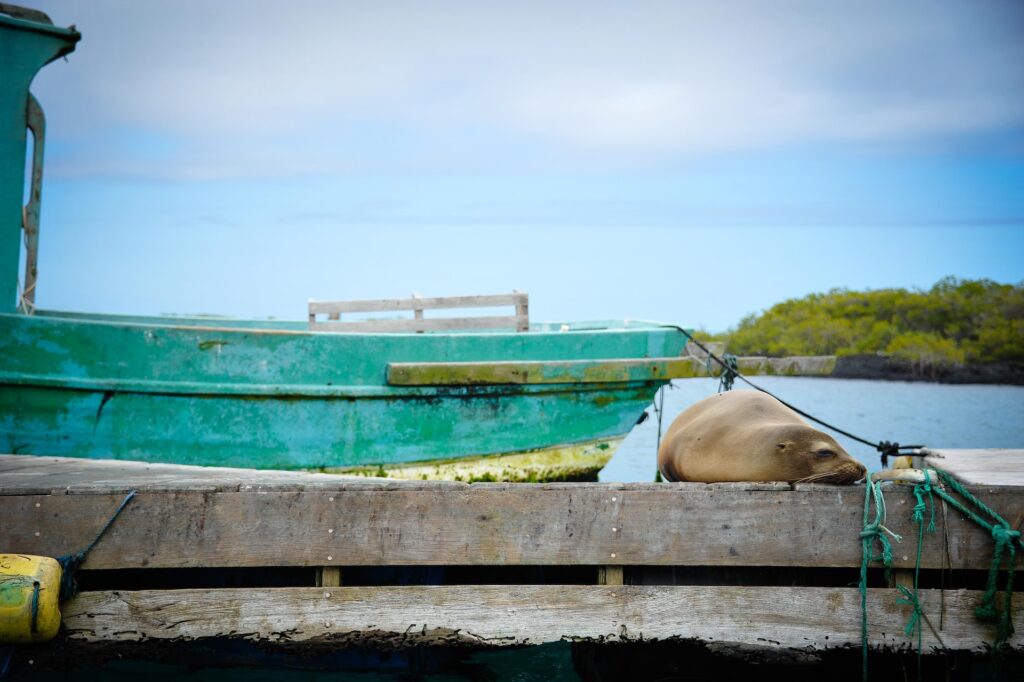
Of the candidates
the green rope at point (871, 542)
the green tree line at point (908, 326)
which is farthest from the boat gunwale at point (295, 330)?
the green tree line at point (908, 326)

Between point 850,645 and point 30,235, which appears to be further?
point 30,235

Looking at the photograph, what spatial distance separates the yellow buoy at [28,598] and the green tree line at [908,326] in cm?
5547

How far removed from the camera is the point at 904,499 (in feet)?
12.7

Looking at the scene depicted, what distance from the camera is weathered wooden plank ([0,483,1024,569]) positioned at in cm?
385

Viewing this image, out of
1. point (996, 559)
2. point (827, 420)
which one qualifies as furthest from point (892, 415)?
point (996, 559)

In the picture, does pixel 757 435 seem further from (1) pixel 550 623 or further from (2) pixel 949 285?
(2) pixel 949 285

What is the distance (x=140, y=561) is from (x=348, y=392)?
4.31 m

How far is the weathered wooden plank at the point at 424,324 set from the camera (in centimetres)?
917

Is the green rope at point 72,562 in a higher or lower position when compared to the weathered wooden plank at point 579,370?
lower

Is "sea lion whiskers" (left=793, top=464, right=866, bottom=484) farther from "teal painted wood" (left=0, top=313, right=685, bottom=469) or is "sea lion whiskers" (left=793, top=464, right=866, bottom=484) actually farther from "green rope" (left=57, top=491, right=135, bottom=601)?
"teal painted wood" (left=0, top=313, right=685, bottom=469)

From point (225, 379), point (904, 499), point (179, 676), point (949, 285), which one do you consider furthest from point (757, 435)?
point (949, 285)

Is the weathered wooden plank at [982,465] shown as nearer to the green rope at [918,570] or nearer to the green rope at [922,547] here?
the green rope at [922,547]

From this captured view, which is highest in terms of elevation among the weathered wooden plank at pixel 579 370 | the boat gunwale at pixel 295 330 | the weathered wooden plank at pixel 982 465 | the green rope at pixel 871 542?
the boat gunwale at pixel 295 330

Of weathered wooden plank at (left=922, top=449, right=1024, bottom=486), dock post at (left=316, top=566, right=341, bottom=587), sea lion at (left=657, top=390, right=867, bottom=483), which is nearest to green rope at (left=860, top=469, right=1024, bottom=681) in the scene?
sea lion at (left=657, top=390, right=867, bottom=483)
